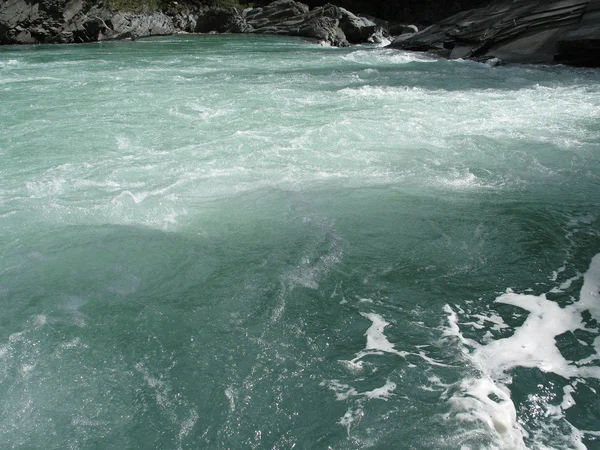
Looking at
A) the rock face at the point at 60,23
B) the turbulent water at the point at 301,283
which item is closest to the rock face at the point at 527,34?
the turbulent water at the point at 301,283

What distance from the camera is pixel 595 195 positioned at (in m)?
5.27

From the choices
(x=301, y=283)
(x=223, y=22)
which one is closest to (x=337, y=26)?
(x=223, y=22)

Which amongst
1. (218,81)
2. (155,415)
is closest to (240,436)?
(155,415)

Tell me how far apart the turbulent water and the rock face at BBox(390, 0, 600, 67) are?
7190 millimetres

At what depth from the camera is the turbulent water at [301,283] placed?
2.70 meters

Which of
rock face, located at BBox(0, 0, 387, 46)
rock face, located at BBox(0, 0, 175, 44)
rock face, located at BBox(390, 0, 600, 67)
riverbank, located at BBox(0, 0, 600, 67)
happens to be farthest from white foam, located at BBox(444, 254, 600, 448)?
rock face, located at BBox(0, 0, 175, 44)

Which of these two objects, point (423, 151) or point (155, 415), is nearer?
point (155, 415)

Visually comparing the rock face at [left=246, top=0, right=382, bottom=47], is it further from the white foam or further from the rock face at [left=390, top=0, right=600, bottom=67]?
the white foam

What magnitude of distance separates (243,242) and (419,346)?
182 centimetres

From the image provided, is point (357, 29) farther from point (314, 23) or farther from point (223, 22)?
point (223, 22)

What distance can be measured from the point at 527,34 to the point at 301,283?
15.6 meters

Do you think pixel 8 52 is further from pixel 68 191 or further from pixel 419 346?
pixel 419 346

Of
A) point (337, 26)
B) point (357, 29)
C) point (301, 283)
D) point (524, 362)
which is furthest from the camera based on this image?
point (337, 26)

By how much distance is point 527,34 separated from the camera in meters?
16.2
